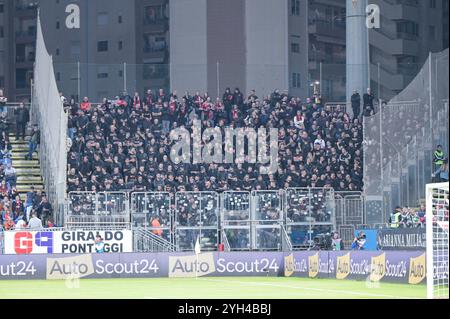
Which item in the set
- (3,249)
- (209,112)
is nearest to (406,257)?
(3,249)

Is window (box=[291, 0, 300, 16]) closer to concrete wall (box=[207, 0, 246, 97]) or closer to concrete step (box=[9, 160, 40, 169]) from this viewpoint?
concrete wall (box=[207, 0, 246, 97])

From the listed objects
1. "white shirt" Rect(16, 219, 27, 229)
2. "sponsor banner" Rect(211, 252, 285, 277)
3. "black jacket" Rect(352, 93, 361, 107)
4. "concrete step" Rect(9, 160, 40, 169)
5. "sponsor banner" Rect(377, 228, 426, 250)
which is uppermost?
"black jacket" Rect(352, 93, 361, 107)

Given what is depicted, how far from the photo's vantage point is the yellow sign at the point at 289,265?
42100 millimetres

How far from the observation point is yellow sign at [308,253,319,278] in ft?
133

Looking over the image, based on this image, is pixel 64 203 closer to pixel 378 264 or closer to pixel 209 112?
pixel 209 112

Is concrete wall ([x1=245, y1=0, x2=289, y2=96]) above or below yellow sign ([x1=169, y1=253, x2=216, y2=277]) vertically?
above

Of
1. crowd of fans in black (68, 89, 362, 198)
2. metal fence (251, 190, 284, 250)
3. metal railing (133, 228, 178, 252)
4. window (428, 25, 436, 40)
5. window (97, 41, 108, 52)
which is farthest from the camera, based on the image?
window (97, 41, 108, 52)

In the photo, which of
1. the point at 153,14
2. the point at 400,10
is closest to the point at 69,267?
the point at 400,10

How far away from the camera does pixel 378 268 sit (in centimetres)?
3656

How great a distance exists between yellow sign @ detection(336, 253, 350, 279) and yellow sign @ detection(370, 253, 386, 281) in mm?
1672

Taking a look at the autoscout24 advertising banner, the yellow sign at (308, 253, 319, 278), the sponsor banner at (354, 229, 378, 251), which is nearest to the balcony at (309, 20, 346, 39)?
the sponsor banner at (354, 229, 378, 251)

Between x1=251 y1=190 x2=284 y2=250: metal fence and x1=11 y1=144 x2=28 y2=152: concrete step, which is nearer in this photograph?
x1=251 y1=190 x2=284 y2=250: metal fence

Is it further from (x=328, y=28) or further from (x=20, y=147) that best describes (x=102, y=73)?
(x=328, y=28)

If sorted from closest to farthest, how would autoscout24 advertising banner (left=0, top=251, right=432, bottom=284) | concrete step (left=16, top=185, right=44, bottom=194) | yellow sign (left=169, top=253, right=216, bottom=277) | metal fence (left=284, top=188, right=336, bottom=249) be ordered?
1. autoscout24 advertising banner (left=0, top=251, right=432, bottom=284)
2. yellow sign (left=169, top=253, right=216, bottom=277)
3. metal fence (left=284, top=188, right=336, bottom=249)
4. concrete step (left=16, top=185, right=44, bottom=194)
